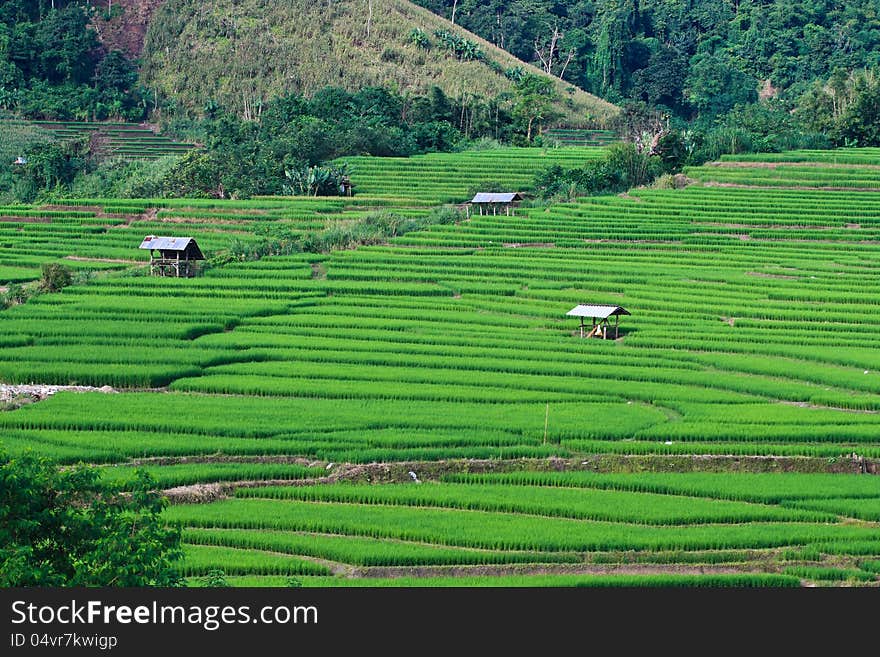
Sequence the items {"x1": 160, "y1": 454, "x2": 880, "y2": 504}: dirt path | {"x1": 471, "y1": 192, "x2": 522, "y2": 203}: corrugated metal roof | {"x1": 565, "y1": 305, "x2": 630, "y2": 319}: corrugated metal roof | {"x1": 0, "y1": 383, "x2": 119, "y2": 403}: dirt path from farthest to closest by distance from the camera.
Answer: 1. {"x1": 471, "y1": 192, "x2": 522, "y2": 203}: corrugated metal roof
2. {"x1": 565, "y1": 305, "x2": 630, "y2": 319}: corrugated metal roof
3. {"x1": 0, "y1": 383, "x2": 119, "y2": 403}: dirt path
4. {"x1": 160, "y1": 454, "x2": 880, "y2": 504}: dirt path

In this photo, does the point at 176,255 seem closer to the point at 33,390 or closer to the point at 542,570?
the point at 33,390

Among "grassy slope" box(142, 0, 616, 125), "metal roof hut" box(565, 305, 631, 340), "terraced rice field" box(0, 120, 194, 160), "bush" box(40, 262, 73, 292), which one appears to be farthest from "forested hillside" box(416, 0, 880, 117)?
"bush" box(40, 262, 73, 292)

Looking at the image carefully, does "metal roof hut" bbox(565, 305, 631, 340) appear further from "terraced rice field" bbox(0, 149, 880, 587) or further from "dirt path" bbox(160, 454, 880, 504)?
"dirt path" bbox(160, 454, 880, 504)

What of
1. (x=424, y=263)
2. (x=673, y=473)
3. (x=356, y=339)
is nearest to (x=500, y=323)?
(x=356, y=339)

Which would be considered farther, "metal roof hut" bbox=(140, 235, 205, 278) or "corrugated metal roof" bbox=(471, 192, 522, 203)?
"corrugated metal roof" bbox=(471, 192, 522, 203)

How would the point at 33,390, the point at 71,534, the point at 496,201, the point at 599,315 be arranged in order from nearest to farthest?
1. the point at 71,534
2. the point at 33,390
3. the point at 599,315
4. the point at 496,201

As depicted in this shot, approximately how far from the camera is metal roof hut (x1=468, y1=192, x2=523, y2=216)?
192 feet

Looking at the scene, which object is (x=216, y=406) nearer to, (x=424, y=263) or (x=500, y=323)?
(x=500, y=323)

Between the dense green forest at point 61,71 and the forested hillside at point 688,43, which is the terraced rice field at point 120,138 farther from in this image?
the forested hillside at point 688,43

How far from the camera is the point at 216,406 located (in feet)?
100

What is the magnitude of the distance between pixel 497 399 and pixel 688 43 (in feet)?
254

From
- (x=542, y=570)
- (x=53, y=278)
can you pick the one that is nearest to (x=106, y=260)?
(x=53, y=278)

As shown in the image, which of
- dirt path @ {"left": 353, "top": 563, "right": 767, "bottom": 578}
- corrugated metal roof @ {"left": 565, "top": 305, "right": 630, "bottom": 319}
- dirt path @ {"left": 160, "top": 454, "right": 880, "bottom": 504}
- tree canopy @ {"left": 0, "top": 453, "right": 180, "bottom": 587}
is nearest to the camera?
tree canopy @ {"left": 0, "top": 453, "right": 180, "bottom": 587}

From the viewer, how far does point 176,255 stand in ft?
155
